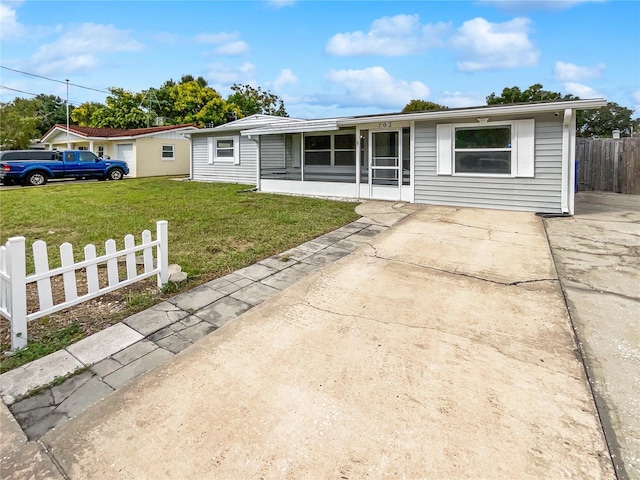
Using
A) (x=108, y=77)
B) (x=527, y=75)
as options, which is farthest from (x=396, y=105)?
(x=108, y=77)

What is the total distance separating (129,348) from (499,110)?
8.86m

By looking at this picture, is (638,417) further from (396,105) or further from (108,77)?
(108,77)

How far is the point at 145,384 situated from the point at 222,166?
15.4m

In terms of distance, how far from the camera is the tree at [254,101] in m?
39.0

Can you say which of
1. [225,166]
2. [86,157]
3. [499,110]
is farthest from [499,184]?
[86,157]

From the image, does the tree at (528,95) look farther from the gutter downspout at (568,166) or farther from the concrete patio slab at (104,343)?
the concrete patio slab at (104,343)

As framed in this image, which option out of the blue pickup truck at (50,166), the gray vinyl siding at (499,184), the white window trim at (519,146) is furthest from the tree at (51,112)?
the white window trim at (519,146)

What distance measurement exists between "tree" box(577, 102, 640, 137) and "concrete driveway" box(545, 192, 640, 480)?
1506 inches

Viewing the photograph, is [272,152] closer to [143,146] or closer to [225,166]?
[225,166]

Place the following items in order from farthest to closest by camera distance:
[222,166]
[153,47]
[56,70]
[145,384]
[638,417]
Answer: [56,70] → [153,47] → [222,166] → [145,384] → [638,417]

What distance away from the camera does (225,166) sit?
55.2 feet

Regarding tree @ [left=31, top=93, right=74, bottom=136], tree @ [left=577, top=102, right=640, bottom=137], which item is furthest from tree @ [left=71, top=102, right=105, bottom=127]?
tree @ [left=577, top=102, right=640, bottom=137]

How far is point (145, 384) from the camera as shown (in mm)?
2516

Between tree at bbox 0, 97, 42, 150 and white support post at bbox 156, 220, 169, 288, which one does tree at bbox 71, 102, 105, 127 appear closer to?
tree at bbox 0, 97, 42, 150
